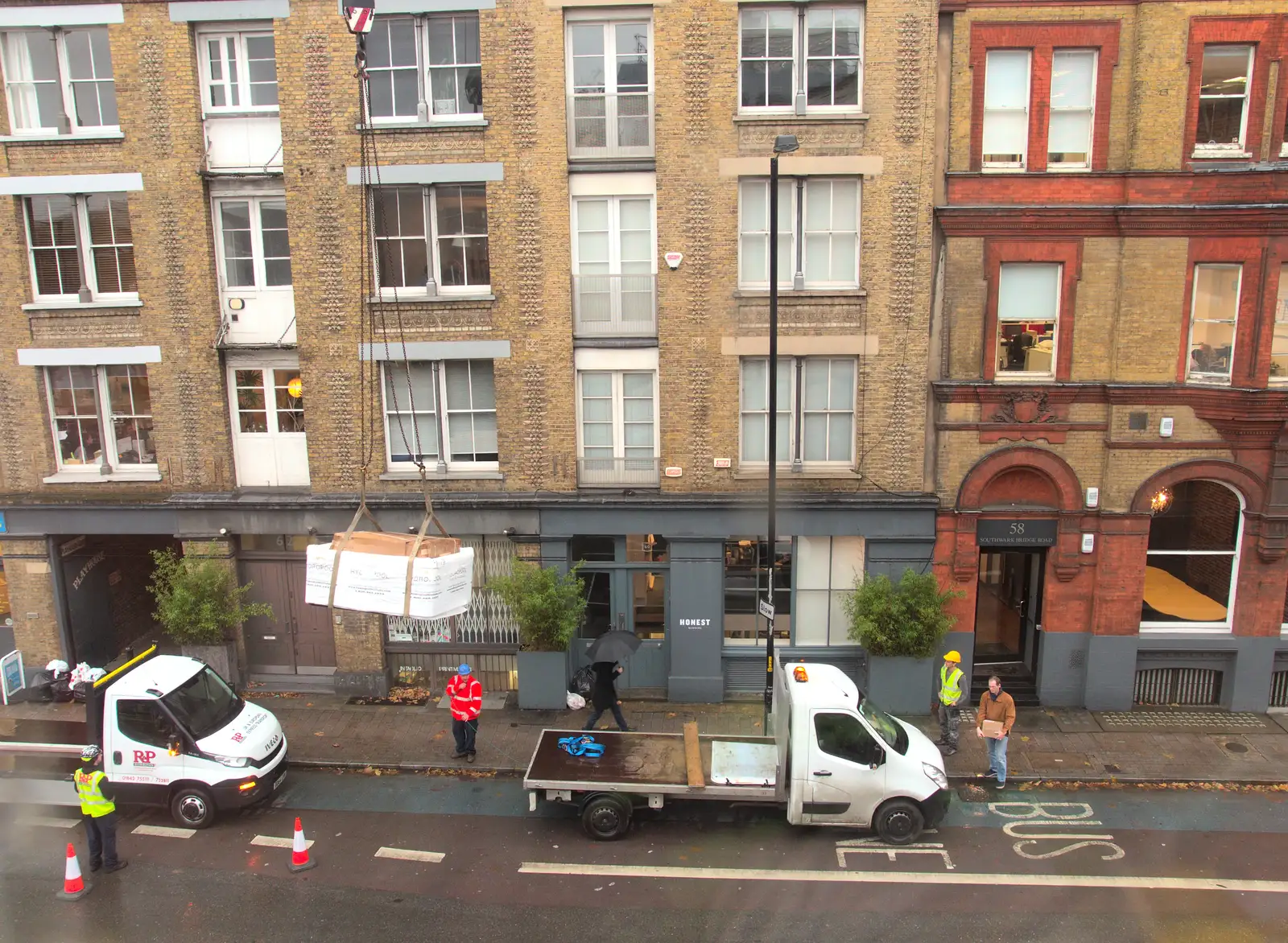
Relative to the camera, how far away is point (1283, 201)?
1453 cm

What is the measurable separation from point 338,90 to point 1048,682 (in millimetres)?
16893

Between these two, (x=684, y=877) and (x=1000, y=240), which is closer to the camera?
(x=684, y=877)

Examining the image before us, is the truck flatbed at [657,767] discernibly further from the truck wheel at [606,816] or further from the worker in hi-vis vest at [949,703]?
the worker in hi-vis vest at [949,703]

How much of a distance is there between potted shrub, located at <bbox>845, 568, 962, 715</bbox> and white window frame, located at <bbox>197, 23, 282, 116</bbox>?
13.8 m

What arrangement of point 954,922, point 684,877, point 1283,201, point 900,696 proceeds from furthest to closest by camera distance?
point 900,696 → point 1283,201 → point 684,877 → point 954,922

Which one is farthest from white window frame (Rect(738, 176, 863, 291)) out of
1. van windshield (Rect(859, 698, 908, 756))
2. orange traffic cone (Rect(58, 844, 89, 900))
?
orange traffic cone (Rect(58, 844, 89, 900))

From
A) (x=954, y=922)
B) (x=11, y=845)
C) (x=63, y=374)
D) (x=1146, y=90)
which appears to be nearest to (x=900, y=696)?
(x=954, y=922)

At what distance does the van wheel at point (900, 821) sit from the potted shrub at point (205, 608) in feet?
37.4

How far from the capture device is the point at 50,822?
12383mm

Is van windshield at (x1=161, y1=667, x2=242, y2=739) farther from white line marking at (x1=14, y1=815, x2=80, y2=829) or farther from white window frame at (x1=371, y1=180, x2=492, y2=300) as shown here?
white window frame at (x1=371, y1=180, x2=492, y2=300)

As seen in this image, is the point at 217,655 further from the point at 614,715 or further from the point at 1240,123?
the point at 1240,123

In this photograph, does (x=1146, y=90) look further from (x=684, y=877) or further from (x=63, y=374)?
(x=63, y=374)

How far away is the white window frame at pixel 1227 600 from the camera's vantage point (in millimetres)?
15781

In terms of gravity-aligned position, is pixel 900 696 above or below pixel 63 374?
below
